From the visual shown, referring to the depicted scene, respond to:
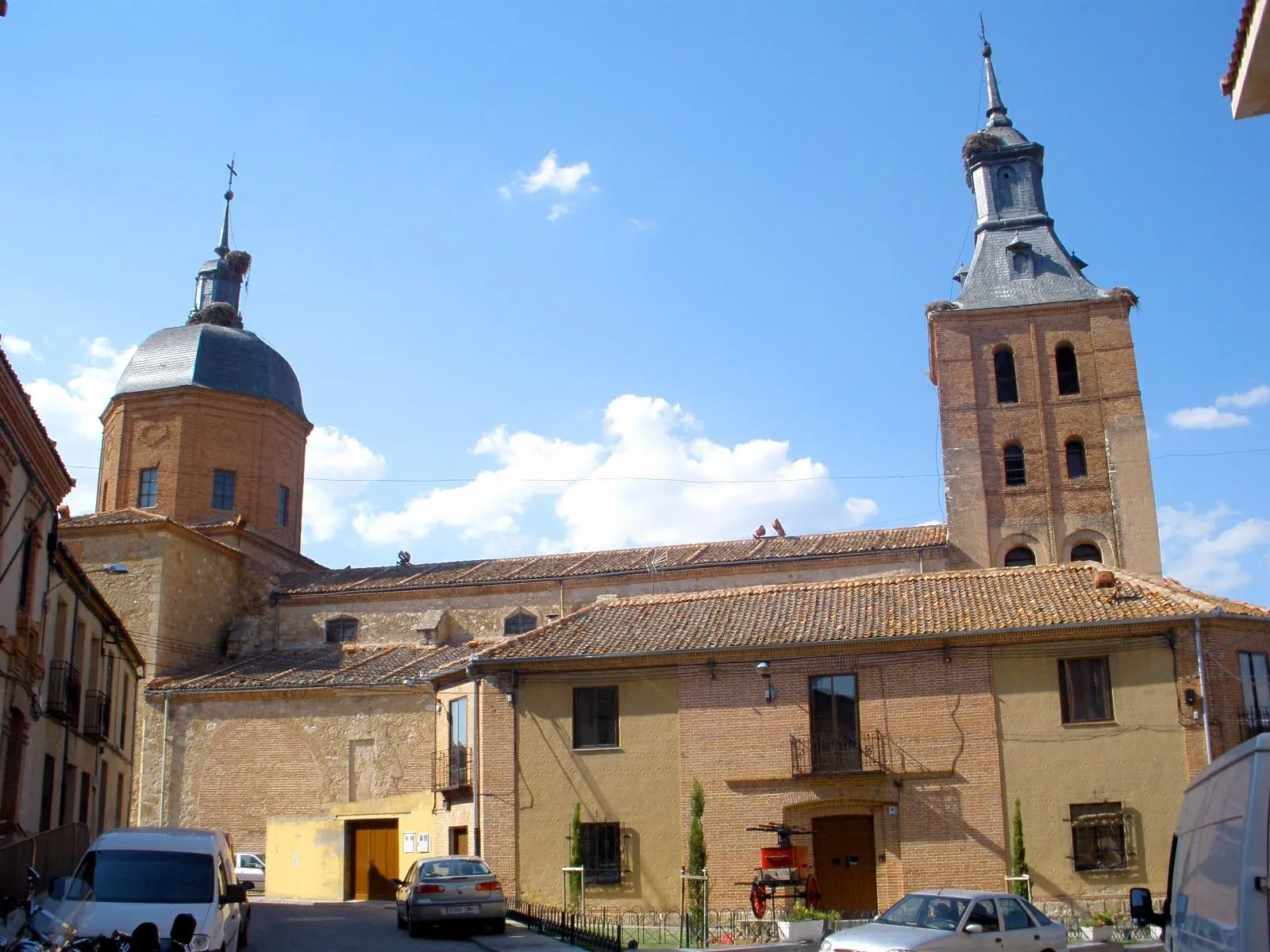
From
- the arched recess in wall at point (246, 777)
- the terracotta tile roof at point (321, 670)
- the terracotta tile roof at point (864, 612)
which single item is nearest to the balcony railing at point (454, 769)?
the terracotta tile roof at point (864, 612)

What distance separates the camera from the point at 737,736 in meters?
24.0

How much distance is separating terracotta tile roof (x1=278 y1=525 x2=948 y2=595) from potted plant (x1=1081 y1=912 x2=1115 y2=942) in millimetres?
15553

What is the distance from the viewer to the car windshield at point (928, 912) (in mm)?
14164

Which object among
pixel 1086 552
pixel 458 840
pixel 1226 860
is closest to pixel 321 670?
pixel 458 840

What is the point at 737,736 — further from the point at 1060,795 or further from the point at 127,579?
the point at 127,579

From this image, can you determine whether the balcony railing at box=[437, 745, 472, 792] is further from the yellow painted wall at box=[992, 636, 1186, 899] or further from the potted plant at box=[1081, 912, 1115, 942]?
the potted plant at box=[1081, 912, 1115, 942]

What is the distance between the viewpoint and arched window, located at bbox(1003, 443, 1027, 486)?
Result: 37.4 metres

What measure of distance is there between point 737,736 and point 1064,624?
20.6ft

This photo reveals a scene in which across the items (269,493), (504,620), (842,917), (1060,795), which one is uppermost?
(269,493)

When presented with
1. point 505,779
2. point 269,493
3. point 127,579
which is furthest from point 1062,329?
point 127,579

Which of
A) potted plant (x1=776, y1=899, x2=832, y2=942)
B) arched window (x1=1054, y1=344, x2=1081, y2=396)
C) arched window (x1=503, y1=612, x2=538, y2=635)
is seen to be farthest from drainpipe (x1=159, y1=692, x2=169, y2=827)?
arched window (x1=1054, y1=344, x2=1081, y2=396)

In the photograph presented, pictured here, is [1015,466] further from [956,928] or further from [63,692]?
[63,692]

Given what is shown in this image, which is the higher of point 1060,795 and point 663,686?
point 663,686

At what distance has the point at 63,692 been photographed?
874 inches
